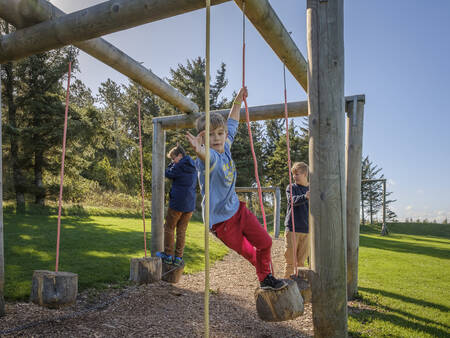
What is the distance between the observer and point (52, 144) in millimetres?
13375

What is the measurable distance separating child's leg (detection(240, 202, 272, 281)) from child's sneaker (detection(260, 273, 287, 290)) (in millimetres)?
37

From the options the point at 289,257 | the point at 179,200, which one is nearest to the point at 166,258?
the point at 179,200

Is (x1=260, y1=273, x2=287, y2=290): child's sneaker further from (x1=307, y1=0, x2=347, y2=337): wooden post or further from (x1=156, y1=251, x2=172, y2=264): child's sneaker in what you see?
(x1=156, y1=251, x2=172, y2=264): child's sneaker

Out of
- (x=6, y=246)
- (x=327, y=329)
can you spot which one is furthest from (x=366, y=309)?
(x=6, y=246)

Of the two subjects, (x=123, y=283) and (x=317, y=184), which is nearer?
(x=317, y=184)

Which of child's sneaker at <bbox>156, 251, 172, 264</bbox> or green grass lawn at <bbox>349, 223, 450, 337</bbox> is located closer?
green grass lawn at <bbox>349, 223, 450, 337</bbox>

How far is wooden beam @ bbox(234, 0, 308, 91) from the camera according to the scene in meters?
2.34

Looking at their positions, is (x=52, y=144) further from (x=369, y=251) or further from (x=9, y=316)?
(x=369, y=251)

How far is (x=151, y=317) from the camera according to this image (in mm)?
3312

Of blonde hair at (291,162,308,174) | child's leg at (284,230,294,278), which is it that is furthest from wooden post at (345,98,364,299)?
child's leg at (284,230,294,278)

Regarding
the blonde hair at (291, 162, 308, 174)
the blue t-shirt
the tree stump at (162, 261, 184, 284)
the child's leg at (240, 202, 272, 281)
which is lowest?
the tree stump at (162, 261, 184, 284)

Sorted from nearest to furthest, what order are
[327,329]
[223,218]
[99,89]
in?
1. [327,329]
2. [223,218]
3. [99,89]

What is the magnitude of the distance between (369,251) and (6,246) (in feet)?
30.3

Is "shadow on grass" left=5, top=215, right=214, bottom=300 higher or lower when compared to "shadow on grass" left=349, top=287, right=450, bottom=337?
higher
